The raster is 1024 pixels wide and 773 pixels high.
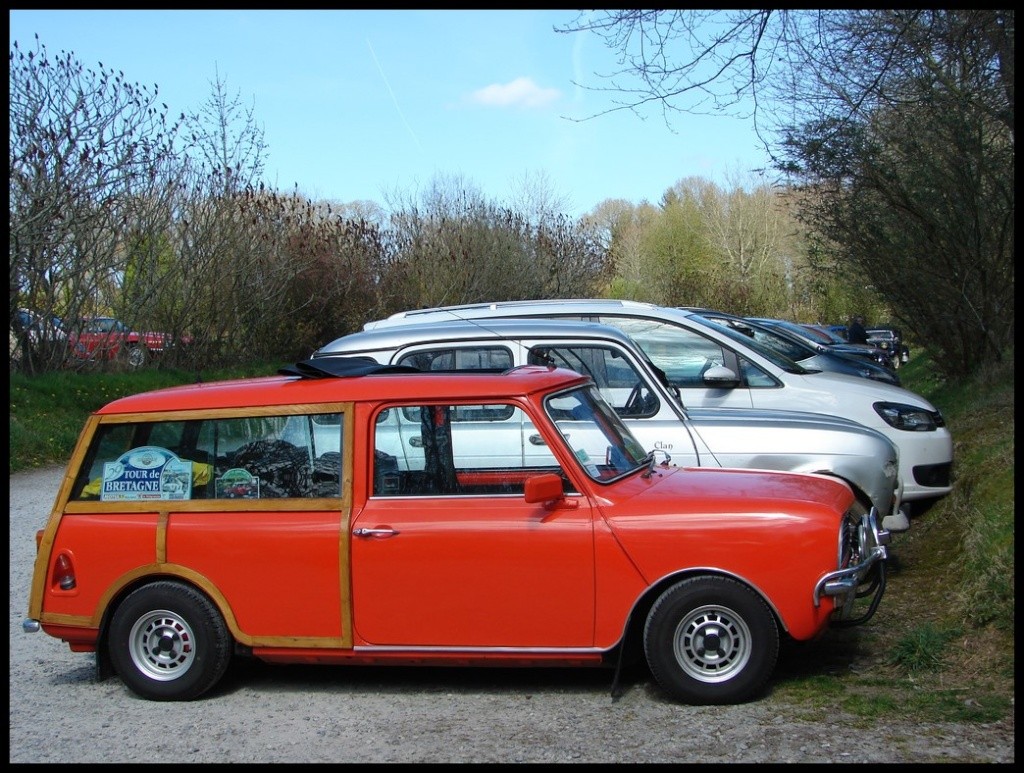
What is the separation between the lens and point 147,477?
6.30 meters

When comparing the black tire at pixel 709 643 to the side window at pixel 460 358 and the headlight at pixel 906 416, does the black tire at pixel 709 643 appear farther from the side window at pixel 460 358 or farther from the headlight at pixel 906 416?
the headlight at pixel 906 416

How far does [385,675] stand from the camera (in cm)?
658

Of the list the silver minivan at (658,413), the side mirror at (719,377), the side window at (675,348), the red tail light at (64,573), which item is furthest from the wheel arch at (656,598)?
the side window at (675,348)

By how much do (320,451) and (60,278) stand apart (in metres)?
16.6

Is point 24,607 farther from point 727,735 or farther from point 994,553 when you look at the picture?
point 994,553

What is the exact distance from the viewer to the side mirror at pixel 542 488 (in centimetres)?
562

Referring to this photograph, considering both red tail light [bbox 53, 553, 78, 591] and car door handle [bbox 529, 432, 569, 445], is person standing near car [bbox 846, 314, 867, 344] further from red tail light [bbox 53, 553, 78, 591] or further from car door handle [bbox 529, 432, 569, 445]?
red tail light [bbox 53, 553, 78, 591]

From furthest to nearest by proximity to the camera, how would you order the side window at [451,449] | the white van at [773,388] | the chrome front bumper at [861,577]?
1. the white van at [773,388]
2. the side window at [451,449]
3. the chrome front bumper at [861,577]

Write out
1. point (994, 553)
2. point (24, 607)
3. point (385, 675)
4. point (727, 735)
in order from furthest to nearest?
point (24, 607) < point (994, 553) < point (385, 675) < point (727, 735)

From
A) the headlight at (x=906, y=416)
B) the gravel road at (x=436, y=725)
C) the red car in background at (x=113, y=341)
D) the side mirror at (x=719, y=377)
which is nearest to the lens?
the gravel road at (x=436, y=725)

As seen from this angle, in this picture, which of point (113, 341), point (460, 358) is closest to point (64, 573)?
point (460, 358)

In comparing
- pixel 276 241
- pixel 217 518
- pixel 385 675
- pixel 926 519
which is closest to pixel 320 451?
pixel 217 518

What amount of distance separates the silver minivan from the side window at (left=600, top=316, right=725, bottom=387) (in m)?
1.14

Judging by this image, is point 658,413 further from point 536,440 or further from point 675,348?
point 536,440
